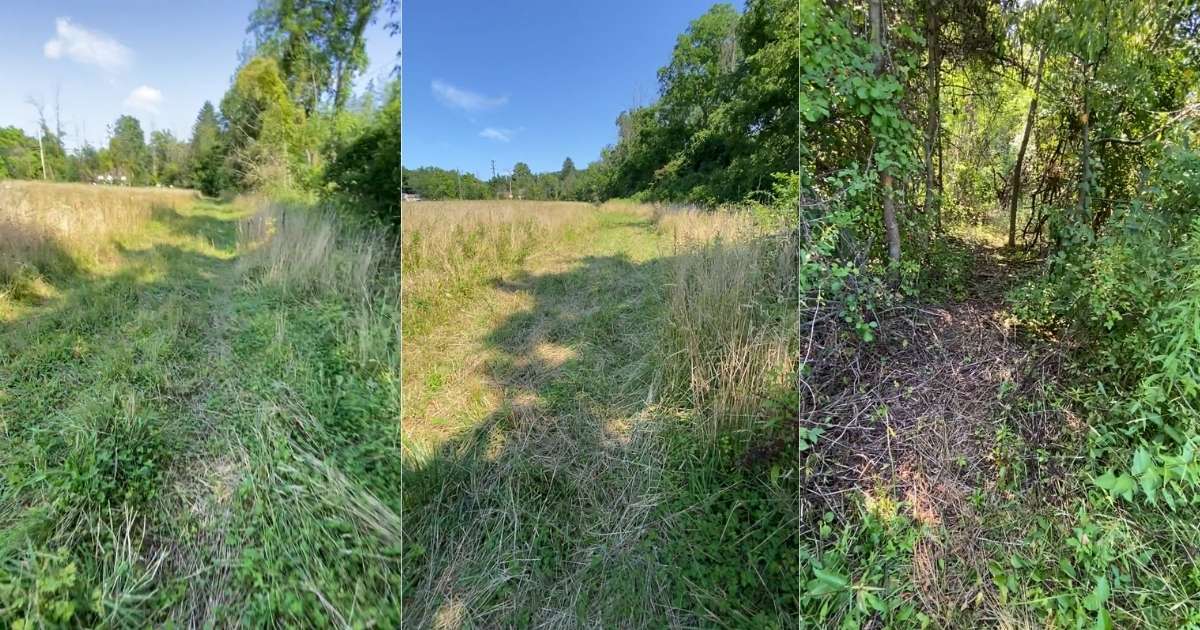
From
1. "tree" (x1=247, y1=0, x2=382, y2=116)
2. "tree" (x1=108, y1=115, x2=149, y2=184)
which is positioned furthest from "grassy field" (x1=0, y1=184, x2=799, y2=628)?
"tree" (x1=247, y1=0, x2=382, y2=116)

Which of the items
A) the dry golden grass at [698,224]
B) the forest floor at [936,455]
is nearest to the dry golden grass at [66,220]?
the dry golden grass at [698,224]

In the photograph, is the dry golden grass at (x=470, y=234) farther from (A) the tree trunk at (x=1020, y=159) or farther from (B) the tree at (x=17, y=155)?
(A) the tree trunk at (x=1020, y=159)

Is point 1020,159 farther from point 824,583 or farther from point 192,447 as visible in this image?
point 192,447

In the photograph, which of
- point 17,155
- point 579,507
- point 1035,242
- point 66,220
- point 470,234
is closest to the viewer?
point 17,155

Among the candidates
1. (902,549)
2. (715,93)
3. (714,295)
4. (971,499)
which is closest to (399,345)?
(714,295)

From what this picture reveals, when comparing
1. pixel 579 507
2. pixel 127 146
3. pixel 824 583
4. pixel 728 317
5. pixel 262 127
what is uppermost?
pixel 262 127

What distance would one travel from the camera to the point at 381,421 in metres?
1.54

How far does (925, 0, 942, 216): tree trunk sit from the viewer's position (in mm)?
1865

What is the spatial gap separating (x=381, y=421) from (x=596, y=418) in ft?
2.44

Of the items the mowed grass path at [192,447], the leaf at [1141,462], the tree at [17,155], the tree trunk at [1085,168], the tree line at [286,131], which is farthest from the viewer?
the tree trunk at [1085,168]

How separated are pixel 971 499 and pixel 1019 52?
6.15ft

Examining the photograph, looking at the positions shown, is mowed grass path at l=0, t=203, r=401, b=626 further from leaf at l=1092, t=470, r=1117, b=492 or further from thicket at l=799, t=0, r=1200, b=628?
leaf at l=1092, t=470, r=1117, b=492

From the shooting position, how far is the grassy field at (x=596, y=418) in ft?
4.93

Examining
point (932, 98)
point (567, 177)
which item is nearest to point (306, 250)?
point (567, 177)
